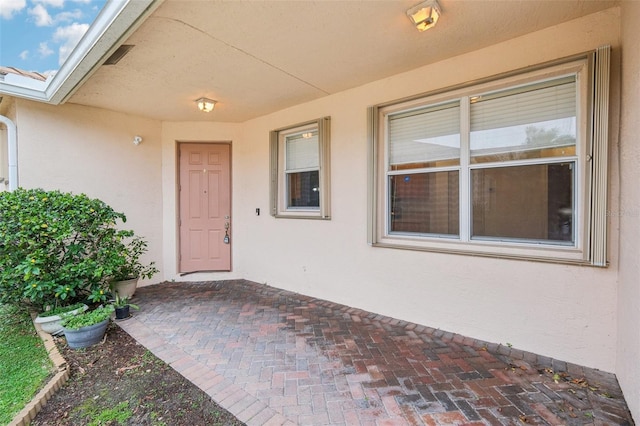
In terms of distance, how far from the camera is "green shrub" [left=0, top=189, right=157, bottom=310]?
9.72ft

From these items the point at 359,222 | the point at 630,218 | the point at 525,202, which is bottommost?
the point at 359,222

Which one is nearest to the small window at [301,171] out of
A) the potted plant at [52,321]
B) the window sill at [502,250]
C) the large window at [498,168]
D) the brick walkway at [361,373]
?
the large window at [498,168]

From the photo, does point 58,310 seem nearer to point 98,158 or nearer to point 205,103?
point 98,158

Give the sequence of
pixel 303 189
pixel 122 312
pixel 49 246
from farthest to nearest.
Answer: pixel 303 189 < pixel 122 312 < pixel 49 246

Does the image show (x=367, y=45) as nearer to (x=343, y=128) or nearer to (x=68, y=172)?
(x=343, y=128)

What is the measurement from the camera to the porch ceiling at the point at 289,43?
2.18 metres

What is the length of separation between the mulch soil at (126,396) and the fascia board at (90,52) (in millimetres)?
2737

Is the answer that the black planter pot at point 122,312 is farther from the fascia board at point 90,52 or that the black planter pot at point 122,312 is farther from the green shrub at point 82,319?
the fascia board at point 90,52

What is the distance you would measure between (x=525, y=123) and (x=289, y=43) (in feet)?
7.46

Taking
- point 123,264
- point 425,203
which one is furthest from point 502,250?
point 123,264

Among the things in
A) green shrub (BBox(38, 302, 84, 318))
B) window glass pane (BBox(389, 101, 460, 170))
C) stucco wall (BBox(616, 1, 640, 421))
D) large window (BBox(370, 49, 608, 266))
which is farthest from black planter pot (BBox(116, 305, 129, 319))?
stucco wall (BBox(616, 1, 640, 421))

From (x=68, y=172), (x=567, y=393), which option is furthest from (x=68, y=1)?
(x=567, y=393)

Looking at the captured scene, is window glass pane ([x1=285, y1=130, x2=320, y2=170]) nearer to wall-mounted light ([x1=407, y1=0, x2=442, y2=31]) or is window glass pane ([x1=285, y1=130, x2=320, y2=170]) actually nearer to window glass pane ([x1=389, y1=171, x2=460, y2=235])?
window glass pane ([x1=389, y1=171, x2=460, y2=235])

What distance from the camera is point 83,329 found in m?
2.77
